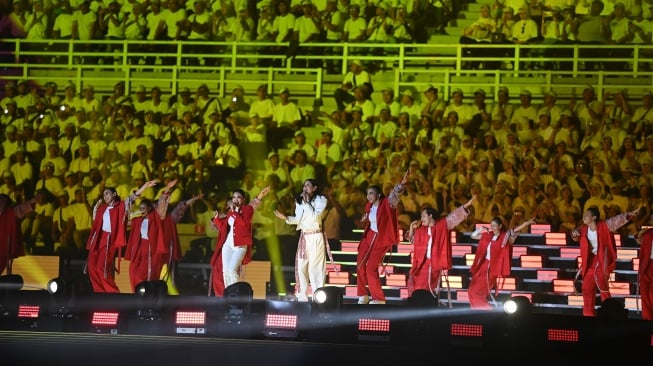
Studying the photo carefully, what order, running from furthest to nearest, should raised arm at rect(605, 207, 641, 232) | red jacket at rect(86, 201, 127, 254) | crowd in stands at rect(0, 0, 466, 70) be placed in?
crowd in stands at rect(0, 0, 466, 70)
red jacket at rect(86, 201, 127, 254)
raised arm at rect(605, 207, 641, 232)

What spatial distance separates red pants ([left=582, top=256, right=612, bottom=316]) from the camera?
15125mm

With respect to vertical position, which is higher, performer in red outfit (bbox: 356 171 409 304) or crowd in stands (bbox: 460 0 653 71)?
crowd in stands (bbox: 460 0 653 71)

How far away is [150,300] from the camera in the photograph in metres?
11.9

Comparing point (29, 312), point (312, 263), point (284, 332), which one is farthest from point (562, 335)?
point (312, 263)

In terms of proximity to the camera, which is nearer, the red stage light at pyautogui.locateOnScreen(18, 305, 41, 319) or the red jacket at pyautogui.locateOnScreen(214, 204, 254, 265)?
the red stage light at pyautogui.locateOnScreen(18, 305, 41, 319)

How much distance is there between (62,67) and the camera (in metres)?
21.5

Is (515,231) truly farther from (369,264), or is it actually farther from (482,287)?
(369,264)

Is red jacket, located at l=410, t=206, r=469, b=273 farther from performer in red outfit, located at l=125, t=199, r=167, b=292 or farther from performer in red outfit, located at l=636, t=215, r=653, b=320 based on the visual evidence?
performer in red outfit, located at l=125, t=199, r=167, b=292

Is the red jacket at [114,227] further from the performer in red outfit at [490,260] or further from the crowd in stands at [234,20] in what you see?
the crowd in stands at [234,20]

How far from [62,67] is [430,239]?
329 inches

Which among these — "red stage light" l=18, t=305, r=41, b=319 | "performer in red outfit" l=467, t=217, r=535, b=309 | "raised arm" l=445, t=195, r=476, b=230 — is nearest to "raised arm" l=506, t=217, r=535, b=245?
"performer in red outfit" l=467, t=217, r=535, b=309

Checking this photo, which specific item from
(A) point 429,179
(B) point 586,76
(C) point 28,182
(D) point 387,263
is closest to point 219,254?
(D) point 387,263

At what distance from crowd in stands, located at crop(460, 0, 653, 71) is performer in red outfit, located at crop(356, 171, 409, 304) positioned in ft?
15.5

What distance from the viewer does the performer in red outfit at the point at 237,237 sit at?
1573 cm
